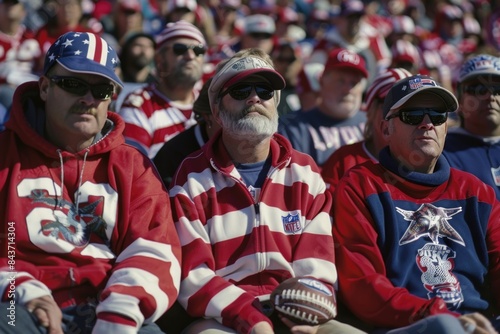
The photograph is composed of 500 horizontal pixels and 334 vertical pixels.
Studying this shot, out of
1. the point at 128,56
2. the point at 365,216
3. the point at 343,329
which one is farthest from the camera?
the point at 128,56

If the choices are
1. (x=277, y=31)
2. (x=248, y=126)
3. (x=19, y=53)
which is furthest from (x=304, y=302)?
(x=277, y=31)

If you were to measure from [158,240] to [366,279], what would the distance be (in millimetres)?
1038

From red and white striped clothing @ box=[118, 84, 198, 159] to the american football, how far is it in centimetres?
269

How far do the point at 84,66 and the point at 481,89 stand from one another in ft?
8.94

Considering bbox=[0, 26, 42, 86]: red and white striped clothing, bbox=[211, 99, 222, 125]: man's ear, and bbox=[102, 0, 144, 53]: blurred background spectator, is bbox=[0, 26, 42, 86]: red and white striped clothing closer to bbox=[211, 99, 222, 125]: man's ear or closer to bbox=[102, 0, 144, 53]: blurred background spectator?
bbox=[102, 0, 144, 53]: blurred background spectator

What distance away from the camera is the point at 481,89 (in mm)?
5332

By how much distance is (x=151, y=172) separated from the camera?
4180 mm

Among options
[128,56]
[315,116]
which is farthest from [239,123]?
[128,56]

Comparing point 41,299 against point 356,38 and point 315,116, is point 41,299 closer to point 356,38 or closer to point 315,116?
point 315,116

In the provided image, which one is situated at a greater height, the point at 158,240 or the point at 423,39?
the point at 158,240

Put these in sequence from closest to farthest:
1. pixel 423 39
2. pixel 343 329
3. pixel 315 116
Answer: pixel 343 329 → pixel 315 116 → pixel 423 39

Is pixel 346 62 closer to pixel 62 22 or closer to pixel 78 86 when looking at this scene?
pixel 78 86

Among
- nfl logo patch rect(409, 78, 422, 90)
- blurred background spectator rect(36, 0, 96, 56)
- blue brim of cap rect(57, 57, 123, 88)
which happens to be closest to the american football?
nfl logo patch rect(409, 78, 422, 90)

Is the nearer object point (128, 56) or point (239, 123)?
point (239, 123)
